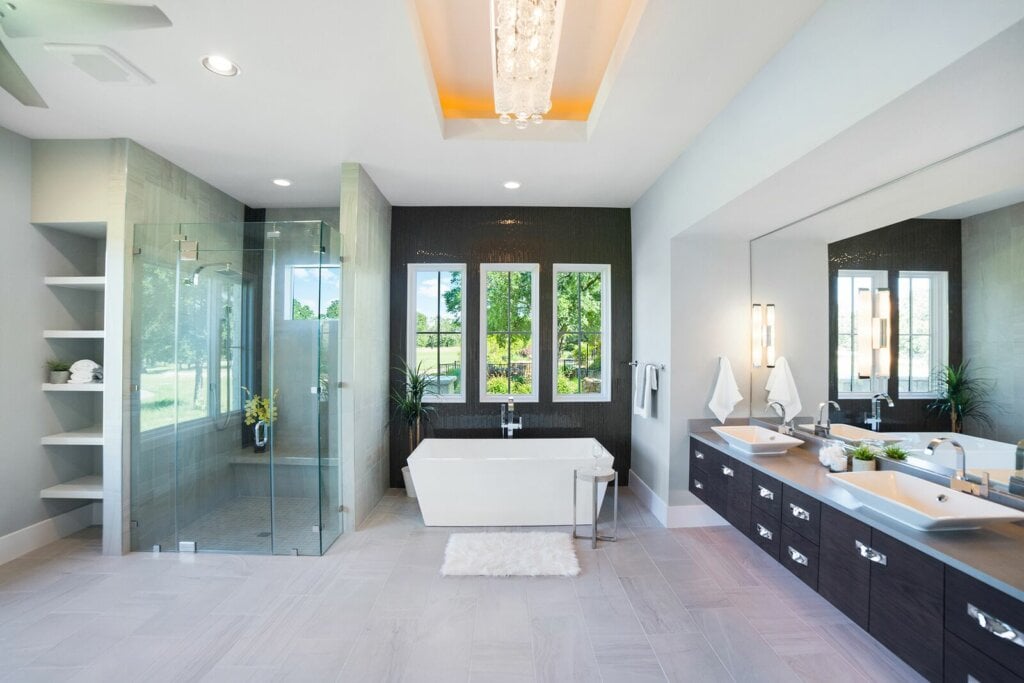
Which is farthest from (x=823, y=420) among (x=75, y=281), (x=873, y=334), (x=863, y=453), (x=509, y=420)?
(x=75, y=281)

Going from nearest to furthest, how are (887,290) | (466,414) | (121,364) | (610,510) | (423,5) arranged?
(423,5) → (887,290) → (121,364) → (610,510) → (466,414)

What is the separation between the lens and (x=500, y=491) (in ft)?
11.5

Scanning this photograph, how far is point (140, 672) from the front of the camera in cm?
199

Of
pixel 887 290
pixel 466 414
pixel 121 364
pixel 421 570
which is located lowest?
pixel 421 570

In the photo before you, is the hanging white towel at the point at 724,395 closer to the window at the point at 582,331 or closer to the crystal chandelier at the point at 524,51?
the window at the point at 582,331

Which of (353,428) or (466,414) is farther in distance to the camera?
(466,414)

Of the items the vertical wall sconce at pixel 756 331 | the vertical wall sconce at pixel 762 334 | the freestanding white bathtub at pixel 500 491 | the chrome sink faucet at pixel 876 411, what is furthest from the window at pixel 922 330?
the freestanding white bathtub at pixel 500 491

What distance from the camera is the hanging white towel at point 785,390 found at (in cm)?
313

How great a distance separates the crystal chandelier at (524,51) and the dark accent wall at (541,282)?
2304 millimetres

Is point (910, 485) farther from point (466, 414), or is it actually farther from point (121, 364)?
point (121, 364)

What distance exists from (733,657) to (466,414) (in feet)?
9.53

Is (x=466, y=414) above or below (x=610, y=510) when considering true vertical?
above

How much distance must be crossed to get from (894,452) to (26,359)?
526 centimetres

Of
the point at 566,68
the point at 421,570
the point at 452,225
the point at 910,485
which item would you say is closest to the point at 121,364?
the point at 421,570
